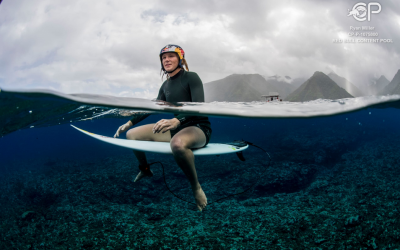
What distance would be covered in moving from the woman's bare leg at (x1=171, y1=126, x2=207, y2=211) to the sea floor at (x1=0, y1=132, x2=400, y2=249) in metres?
3.40

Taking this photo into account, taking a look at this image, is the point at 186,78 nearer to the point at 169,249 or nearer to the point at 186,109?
the point at 186,109

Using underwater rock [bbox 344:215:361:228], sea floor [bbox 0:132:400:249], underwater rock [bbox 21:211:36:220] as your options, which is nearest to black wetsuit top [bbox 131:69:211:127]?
sea floor [bbox 0:132:400:249]

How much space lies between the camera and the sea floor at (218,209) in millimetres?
5656

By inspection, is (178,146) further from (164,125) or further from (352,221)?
(352,221)

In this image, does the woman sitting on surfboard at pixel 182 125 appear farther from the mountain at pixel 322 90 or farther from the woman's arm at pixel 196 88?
the mountain at pixel 322 90

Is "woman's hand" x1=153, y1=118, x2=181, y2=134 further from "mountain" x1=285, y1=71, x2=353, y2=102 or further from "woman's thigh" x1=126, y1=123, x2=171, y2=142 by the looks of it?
"mountain" x1=285, y1=71, x2=353, y2=102

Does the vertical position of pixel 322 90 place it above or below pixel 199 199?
above

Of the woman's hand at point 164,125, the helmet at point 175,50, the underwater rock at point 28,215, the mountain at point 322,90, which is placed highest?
the mountain at point 322,90

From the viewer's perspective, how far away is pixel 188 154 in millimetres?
2783

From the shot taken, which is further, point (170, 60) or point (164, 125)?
point (170, 60)

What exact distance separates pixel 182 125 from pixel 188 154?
97 centimetres

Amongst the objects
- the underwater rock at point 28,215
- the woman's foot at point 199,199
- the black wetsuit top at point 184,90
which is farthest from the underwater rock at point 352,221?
the underwater rock at point 28,215

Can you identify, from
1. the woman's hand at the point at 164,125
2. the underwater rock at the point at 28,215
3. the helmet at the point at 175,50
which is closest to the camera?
the woman's hand at the point at 164,125

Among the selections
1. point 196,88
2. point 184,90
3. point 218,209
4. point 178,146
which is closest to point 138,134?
point 184,90
